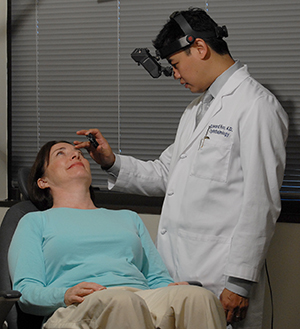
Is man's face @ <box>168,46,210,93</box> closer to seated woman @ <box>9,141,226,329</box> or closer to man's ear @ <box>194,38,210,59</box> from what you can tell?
man's ear @ <box>194,38,210,59</box>

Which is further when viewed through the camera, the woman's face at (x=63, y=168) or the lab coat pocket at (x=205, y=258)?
the woman's face at (x=63, y=168)

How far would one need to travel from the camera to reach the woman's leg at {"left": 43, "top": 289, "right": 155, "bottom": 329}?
117 cm

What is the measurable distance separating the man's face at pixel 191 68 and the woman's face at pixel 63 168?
1.83 feet

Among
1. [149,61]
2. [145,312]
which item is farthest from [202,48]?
[145,312]

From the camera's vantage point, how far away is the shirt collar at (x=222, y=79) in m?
1.77

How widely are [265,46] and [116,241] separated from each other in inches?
51.0

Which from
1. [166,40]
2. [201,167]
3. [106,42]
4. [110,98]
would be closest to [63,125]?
[110,98]

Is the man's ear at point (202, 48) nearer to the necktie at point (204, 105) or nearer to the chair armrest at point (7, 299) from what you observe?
the necktie at point (204, 105)

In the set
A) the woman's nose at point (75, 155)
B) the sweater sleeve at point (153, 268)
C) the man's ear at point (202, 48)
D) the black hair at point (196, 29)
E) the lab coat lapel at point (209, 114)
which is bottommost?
the sweater sleeve at point (153, 268)

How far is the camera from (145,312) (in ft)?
3.96

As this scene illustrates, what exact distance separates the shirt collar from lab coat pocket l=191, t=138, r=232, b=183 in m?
0.23

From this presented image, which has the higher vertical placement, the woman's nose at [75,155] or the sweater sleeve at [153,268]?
the woman's nose at [75,155]

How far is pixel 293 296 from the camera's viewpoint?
7.04 ft

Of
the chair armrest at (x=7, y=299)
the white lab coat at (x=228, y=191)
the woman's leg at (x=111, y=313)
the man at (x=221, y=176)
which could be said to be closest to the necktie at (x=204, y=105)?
the man at (x=221, y=176)
